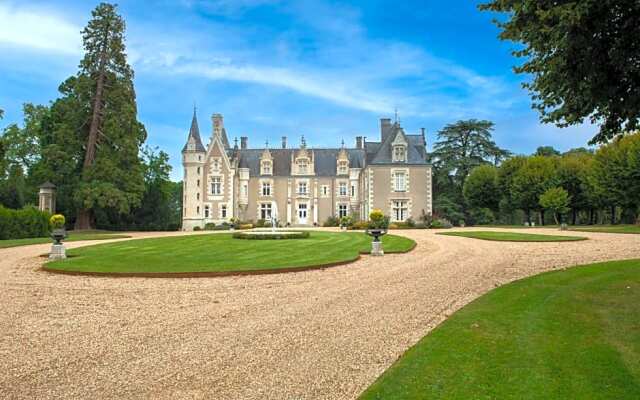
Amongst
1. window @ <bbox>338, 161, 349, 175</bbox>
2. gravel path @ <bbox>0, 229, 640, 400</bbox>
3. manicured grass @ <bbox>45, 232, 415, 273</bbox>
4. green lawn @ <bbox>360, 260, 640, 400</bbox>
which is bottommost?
gravel path @ <bbox>0, 229, 640, 400</bbox>

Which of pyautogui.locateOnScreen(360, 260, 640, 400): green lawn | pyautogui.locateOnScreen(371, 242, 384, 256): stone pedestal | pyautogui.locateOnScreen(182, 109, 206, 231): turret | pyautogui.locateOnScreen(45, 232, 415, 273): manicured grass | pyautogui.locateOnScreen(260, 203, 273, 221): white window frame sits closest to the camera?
pyautogui.locateOnScreen(360, 260, 640, 400): green lawn

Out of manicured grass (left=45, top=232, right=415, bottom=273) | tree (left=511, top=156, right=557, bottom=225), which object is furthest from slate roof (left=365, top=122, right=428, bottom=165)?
manicured grass (left=45, top=232, right=415, bottom=273)

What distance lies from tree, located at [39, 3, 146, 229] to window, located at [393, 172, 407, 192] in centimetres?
2085

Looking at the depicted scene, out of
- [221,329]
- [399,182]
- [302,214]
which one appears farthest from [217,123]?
[221,329]

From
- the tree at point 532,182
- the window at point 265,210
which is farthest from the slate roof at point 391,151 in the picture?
the window at point 265,210

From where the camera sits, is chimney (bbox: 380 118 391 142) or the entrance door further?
the entrance door

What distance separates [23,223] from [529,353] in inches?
1098

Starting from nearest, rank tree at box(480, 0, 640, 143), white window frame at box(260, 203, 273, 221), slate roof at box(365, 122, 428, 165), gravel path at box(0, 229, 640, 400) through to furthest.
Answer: gravel path at box(0, 229, 640, 400)
tree at box(480, 0, 640, 143)
slate roof at box(365, 122, 428, 165)
white window frame at box(260, 203, 273, 221)

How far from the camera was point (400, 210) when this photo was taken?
39844mm

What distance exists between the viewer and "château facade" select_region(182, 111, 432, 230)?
3978 centimetres

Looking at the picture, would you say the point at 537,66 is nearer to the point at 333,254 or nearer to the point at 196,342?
the point at 196,342

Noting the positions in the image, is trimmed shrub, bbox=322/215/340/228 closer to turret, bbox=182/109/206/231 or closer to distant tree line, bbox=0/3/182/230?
turret, bbox=182/109/206/231

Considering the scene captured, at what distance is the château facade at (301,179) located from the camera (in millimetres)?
39781

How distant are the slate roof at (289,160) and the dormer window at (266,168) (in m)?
0.56
